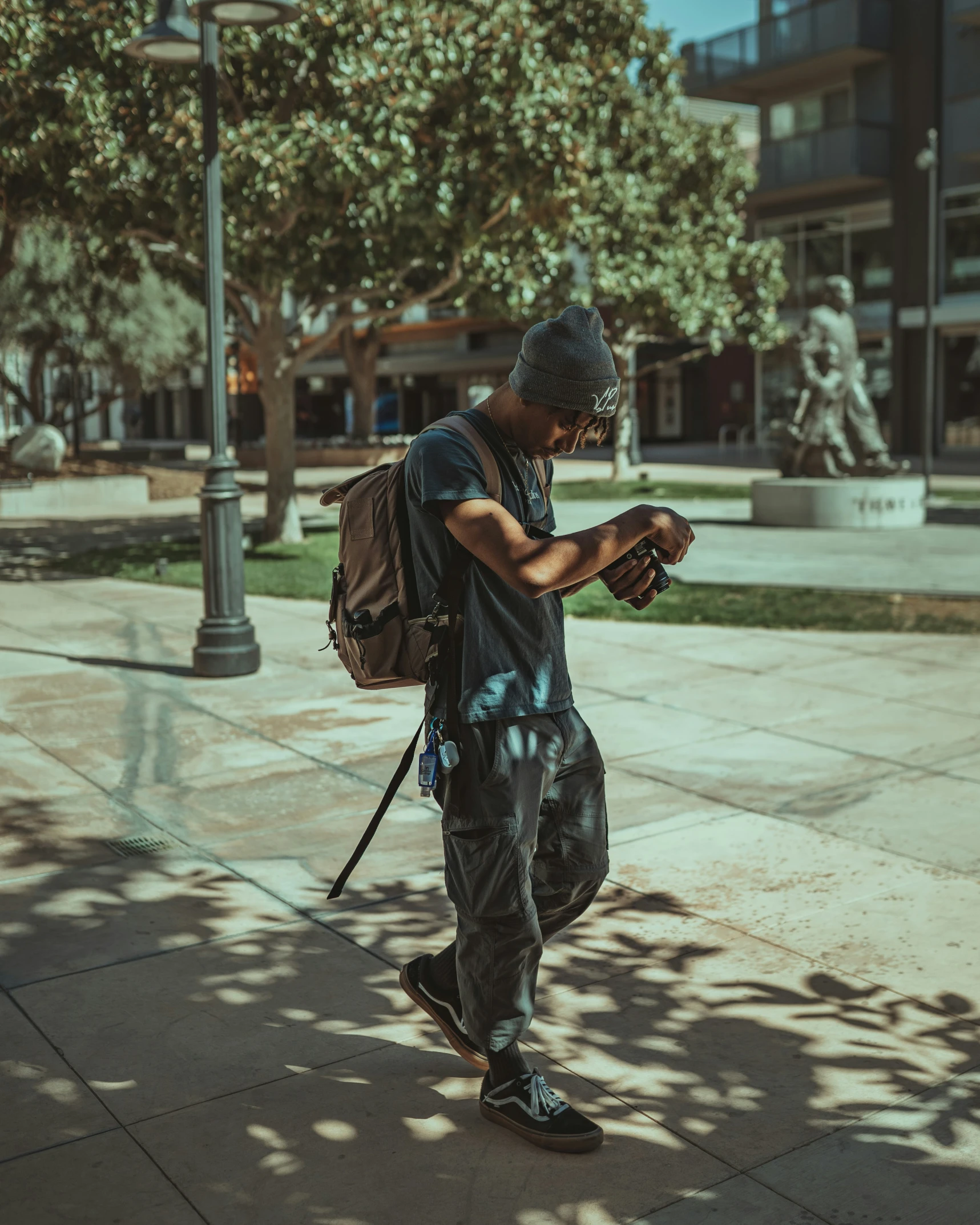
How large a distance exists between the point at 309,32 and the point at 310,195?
1.81 m

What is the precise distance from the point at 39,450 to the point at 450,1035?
24447mm

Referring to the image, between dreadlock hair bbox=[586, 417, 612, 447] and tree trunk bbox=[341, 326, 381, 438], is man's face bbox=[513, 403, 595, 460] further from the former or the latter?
tree trunk bbox=[341, 326, 381, 438]

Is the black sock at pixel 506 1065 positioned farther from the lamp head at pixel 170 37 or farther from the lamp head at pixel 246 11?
the lamp head at pixel 170 37

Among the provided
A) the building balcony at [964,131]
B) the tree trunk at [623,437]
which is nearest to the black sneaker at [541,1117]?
the tree trunk at [623,437]

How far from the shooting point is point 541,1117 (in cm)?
318

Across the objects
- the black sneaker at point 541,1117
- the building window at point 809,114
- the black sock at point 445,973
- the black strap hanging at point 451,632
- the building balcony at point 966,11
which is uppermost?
the building balcony at point 966,11

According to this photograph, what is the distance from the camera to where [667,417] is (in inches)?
1978

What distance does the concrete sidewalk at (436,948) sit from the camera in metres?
3.08

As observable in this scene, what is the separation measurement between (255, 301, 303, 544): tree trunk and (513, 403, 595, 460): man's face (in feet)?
40.9

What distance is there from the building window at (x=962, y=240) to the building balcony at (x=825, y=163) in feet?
7.82

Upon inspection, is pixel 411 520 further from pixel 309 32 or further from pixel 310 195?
pixel 309 32

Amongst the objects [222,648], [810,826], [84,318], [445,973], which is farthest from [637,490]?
[445,973]

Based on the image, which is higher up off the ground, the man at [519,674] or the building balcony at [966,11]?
the building balcony at [966,11]

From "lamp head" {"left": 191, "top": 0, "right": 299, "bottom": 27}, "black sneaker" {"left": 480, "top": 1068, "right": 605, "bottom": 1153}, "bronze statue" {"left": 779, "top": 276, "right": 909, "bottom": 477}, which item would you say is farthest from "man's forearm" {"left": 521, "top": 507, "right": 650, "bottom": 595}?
"bronze statue" {"left": 779, "top": 276, "right": 909, "bottom": 477}
